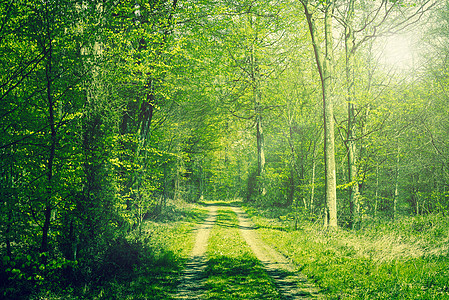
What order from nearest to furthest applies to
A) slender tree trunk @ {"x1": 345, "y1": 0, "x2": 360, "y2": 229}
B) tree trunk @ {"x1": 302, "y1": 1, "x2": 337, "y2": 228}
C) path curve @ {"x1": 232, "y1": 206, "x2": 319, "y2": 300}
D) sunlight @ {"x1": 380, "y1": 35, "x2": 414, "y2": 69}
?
path curve @ {"x1": 232, "y1": 206, "x2": 319, "y2": 300} < tree trunk @ {"x1": 302, "y1": 1, "x2": 337, "y2": 228} < slender tree trunk @ {"x1": 345, "y1": 0, "x2": 360, "y2": 229} < sunlight @ {"x1": 380, "y1": 35, "x2": 414, "y2": 69}

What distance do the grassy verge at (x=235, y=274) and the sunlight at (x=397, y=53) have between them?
14.4m

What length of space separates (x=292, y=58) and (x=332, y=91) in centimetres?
494

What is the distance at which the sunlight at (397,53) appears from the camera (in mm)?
15898

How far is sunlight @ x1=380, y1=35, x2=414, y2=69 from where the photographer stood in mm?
15898

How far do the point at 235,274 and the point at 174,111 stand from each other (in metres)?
11.5

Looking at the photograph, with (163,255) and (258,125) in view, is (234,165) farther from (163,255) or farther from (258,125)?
(163,255)

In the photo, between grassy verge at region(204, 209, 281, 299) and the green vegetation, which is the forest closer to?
the green vegetation

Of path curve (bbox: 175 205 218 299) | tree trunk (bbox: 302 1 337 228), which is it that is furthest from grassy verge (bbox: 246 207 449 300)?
path curve (bbox: 175 205 218 299)

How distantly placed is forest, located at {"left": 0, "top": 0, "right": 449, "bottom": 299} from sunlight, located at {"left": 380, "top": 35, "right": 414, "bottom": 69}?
0.10 m

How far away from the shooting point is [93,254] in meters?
6.86

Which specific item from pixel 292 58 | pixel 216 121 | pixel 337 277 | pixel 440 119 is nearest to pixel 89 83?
pixel 337 277

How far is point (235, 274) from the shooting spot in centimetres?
745

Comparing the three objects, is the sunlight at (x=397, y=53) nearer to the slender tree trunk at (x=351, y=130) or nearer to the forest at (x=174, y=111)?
the forest at (x=174, y=111)

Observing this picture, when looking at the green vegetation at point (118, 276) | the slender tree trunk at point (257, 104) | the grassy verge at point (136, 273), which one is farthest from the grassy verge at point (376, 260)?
the slender tree trunk at point (257, 104)
